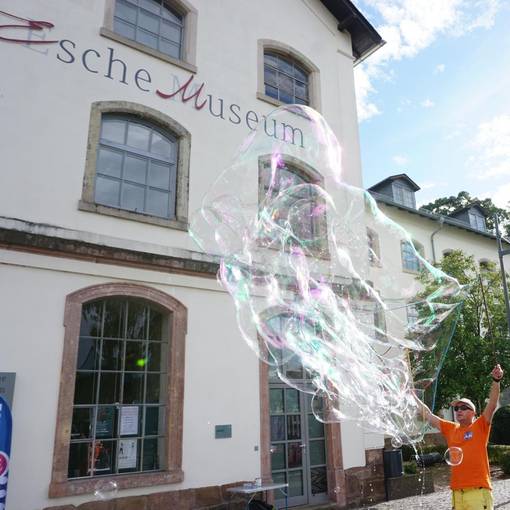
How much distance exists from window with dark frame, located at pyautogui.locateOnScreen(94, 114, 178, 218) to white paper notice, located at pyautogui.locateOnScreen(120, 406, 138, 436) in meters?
3.17

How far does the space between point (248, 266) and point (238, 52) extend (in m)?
6.09

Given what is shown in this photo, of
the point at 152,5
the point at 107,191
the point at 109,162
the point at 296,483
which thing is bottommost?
the point at 296,483

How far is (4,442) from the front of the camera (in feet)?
19.0

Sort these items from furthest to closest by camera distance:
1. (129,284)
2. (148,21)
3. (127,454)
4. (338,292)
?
(148,21), (129,284), (127,454), (338,292)

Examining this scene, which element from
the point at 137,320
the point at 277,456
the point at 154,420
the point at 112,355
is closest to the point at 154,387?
the point at 154,420

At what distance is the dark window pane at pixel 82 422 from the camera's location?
704 centimetres

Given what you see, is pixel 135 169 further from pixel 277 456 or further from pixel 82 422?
pixel 277 456

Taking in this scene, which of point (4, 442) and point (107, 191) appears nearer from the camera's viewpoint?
point (4, 442)

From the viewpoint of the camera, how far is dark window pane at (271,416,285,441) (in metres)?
8.90

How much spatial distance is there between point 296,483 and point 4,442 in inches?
203

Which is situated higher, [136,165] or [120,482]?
[136,165]

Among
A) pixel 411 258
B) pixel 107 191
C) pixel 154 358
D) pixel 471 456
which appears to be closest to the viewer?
pixel 471 456

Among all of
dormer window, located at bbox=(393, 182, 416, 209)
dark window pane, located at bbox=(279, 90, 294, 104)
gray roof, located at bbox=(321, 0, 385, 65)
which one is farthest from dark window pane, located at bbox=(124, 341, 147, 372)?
dormer window, located at bbox=(393, 182, 416, 209)

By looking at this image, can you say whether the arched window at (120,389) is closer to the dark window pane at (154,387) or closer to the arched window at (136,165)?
the dark window pane at (154,387)
